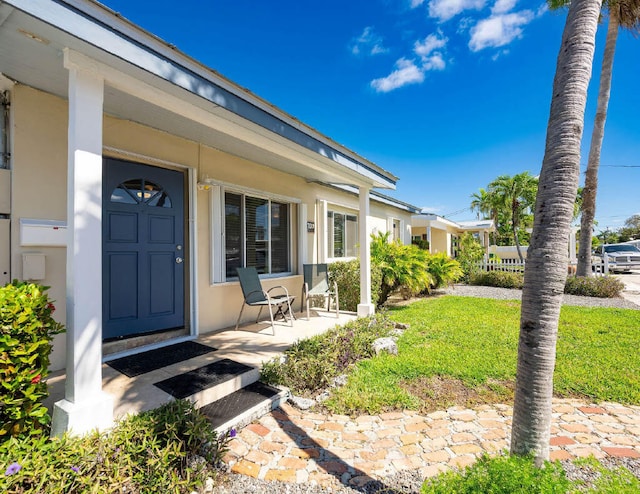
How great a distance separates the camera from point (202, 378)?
3.27 m

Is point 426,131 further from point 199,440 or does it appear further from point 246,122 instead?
point 199,440

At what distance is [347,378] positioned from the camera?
3.75 metres

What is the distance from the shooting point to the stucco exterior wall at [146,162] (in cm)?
315

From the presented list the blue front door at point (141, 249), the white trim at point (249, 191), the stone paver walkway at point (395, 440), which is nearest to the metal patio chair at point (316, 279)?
the white trim at point (249, 191)

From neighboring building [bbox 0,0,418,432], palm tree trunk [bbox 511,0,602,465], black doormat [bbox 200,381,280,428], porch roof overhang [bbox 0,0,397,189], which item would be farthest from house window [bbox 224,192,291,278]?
palm tree trunk [bbox 511,0,602,465]

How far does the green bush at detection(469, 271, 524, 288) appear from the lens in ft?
39.5

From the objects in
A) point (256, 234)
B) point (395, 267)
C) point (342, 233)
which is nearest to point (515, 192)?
point (342, 233)

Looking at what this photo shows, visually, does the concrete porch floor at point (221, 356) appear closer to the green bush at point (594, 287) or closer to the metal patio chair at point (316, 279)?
the metal patio chair at point (316, 279)

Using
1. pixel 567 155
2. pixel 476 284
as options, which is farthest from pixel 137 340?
pixel 476 284

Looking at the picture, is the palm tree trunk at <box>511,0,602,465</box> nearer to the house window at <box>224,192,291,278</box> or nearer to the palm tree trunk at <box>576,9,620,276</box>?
the house window at <box>224,192,291,278</box>

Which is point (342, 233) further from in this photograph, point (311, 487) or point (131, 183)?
point (311, 487)

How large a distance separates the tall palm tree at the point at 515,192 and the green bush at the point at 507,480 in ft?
57.8

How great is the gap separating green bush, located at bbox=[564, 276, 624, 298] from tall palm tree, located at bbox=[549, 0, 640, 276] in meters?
0.82

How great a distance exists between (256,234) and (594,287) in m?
10.6
